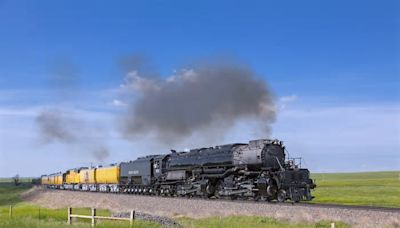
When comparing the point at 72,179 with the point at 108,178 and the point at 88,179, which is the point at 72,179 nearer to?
the point at 88,179

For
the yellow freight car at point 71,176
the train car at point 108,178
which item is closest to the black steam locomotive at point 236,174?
the train car at point 108,178

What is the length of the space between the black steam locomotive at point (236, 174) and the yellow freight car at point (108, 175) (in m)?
13.5

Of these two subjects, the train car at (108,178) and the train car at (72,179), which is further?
the train car at (72,179)

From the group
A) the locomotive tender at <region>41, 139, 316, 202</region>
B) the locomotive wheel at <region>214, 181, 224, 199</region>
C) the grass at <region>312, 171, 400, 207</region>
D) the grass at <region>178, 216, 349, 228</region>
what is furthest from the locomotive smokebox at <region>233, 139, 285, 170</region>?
the grass at <region>312, 171, 400, 207</region>

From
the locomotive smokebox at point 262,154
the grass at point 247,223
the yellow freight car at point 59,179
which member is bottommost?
the grass at point 247,223

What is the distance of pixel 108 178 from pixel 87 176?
32.9ft

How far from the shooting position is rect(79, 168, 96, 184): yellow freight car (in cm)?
6525

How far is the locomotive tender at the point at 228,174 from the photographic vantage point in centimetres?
3033

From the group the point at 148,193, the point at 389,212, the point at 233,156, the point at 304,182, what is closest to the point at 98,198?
the point at 148,193

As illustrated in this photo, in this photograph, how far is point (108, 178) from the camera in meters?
59.1

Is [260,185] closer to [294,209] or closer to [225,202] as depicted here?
[225,202]

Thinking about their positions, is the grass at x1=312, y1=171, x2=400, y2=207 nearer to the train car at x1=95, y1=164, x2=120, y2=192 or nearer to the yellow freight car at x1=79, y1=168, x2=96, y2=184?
the train car at x1=95, y1=164, x2=120, y2=192

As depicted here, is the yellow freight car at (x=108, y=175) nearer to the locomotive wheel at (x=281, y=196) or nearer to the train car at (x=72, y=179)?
the train car at (x=72, y=179)

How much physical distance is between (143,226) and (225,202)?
27.0ft
